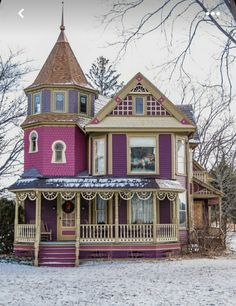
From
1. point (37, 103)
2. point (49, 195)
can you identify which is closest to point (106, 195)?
point (49, 195)

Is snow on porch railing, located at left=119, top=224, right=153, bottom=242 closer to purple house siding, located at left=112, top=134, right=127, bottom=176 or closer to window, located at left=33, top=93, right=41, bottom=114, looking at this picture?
purple house siding, located at left=112, top=134, right=127, bottom=176

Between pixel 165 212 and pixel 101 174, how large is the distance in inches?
107

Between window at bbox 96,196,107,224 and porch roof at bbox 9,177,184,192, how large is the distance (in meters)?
1.15

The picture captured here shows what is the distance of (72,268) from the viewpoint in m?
15.1

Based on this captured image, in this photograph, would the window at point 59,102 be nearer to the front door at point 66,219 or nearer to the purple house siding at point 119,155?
the purple house siding at point 119,155

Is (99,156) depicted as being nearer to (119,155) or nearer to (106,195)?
(119,155)

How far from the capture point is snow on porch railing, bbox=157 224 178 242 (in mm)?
17125

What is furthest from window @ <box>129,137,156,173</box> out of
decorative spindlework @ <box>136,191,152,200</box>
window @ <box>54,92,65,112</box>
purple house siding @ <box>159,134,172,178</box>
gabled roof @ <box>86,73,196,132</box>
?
window @ <box>54,92,65,112</box>

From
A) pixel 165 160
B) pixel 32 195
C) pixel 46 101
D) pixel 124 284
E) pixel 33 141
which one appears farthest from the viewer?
pixel 33 141

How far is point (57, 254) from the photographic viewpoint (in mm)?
16438

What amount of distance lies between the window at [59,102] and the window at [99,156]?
6.32 ft

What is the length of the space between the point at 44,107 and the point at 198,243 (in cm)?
777

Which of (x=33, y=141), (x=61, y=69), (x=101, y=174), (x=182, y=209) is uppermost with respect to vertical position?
(x=61, y=69)

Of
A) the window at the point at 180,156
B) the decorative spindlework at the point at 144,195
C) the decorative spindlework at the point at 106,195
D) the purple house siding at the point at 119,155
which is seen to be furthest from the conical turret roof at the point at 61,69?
the decorative spindlework at the point at 144,195
